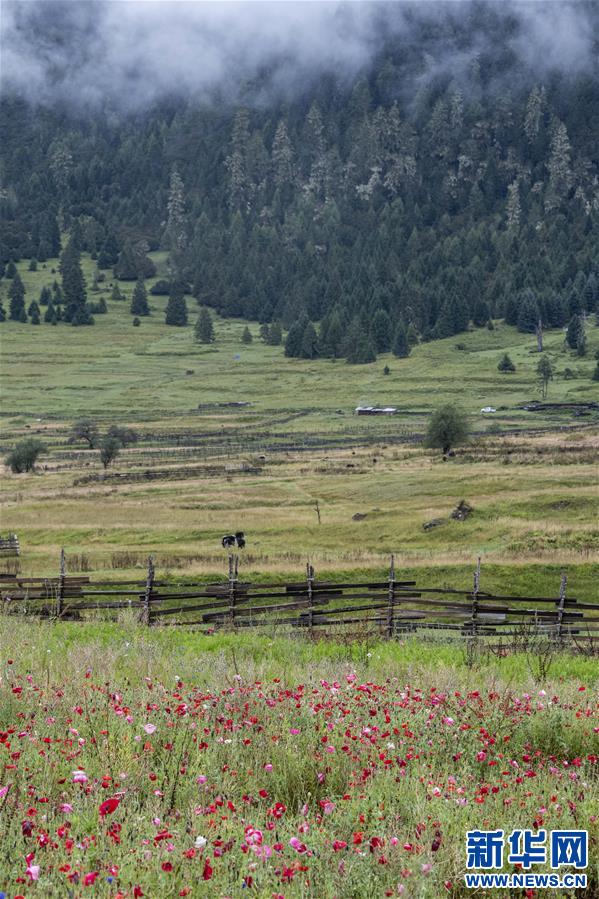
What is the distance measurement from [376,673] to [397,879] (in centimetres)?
606

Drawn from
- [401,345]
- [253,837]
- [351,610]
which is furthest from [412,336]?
[253,837]

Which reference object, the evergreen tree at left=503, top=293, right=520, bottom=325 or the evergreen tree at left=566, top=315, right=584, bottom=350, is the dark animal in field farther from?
the evergreen tree at left=503, top=293, right=520, bottom=325

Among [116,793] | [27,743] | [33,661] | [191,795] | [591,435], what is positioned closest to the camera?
[116,793]

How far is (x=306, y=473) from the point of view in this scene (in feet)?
223

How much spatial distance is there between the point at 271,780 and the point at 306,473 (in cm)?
6197

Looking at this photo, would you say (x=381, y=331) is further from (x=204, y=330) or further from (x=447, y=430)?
(x=447, y=430)

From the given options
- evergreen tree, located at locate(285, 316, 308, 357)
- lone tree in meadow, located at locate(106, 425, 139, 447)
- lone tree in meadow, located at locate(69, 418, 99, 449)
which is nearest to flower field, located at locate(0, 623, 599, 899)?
lone tree in meadow, located at locate(69, 418, 99, 449)

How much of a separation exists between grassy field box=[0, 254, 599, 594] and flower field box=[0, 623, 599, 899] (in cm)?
2291

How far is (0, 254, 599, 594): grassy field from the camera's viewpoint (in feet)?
117

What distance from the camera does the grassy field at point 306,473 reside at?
35.6 metres

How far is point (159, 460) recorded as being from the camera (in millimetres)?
83250

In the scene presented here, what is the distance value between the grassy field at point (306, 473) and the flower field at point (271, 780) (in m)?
22.9

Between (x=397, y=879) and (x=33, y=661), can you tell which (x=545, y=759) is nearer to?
(x=397, y=879)

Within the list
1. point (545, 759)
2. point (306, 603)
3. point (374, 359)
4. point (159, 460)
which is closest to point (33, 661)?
point (545, 759)
